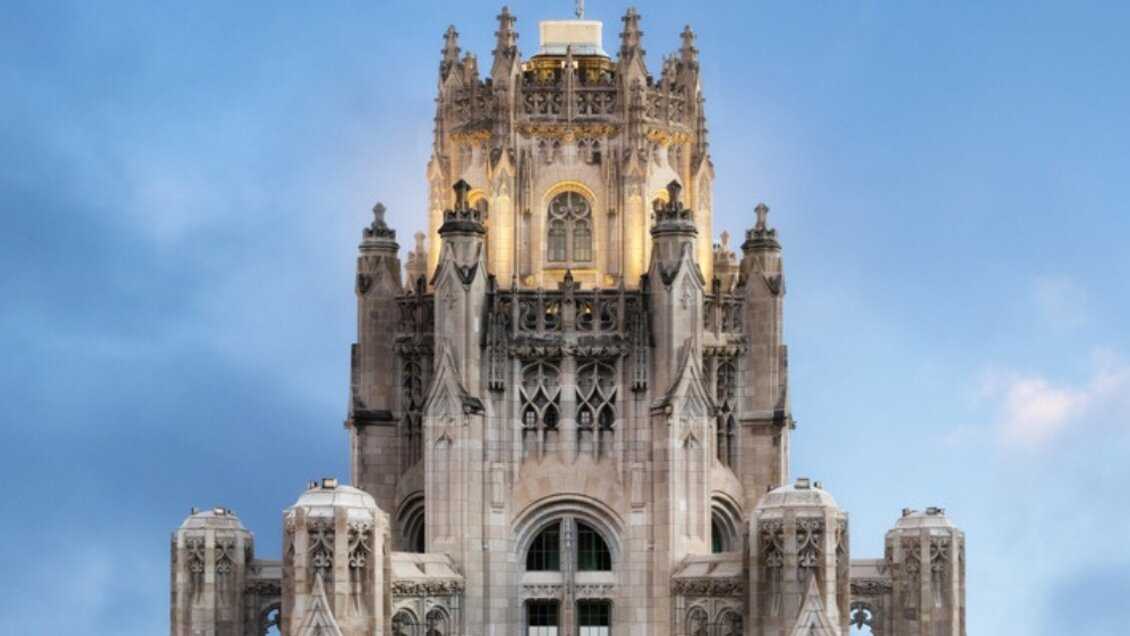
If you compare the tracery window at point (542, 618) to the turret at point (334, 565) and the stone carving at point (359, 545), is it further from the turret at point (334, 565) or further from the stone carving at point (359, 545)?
the stone carving at point (359, 545)

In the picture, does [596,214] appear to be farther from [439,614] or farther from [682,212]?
[439,614]

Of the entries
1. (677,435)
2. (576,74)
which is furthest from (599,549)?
(576,74)

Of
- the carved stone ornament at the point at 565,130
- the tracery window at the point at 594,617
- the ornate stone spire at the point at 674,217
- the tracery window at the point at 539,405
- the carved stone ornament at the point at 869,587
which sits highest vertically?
the carved stone ornament at the point at 565,130

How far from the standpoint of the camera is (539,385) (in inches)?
5039

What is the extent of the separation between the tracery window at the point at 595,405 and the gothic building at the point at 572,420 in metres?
0.09

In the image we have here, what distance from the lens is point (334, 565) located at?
120m

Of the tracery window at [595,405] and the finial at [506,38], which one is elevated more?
the finial at [506,38]

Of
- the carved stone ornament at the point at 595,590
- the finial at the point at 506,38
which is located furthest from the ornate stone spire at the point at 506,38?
the carved stone ornament at the point at 595,590

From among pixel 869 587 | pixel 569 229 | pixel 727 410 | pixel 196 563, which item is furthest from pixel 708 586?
pixel 196 563

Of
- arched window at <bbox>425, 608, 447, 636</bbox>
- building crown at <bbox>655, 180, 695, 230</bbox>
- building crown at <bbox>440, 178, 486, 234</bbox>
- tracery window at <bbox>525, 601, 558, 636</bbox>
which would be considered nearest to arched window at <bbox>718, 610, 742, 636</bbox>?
tracery window at <bbox>525, 601, 558, 636</bbox>

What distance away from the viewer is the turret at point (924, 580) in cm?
12800

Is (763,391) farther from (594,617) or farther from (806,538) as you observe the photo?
(806,538)

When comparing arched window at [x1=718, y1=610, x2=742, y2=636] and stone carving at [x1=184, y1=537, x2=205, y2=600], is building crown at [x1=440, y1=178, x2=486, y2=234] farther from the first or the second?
arched window at [x1=718, y1=610, x2=742, y2=636]

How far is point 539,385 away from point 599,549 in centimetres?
550
